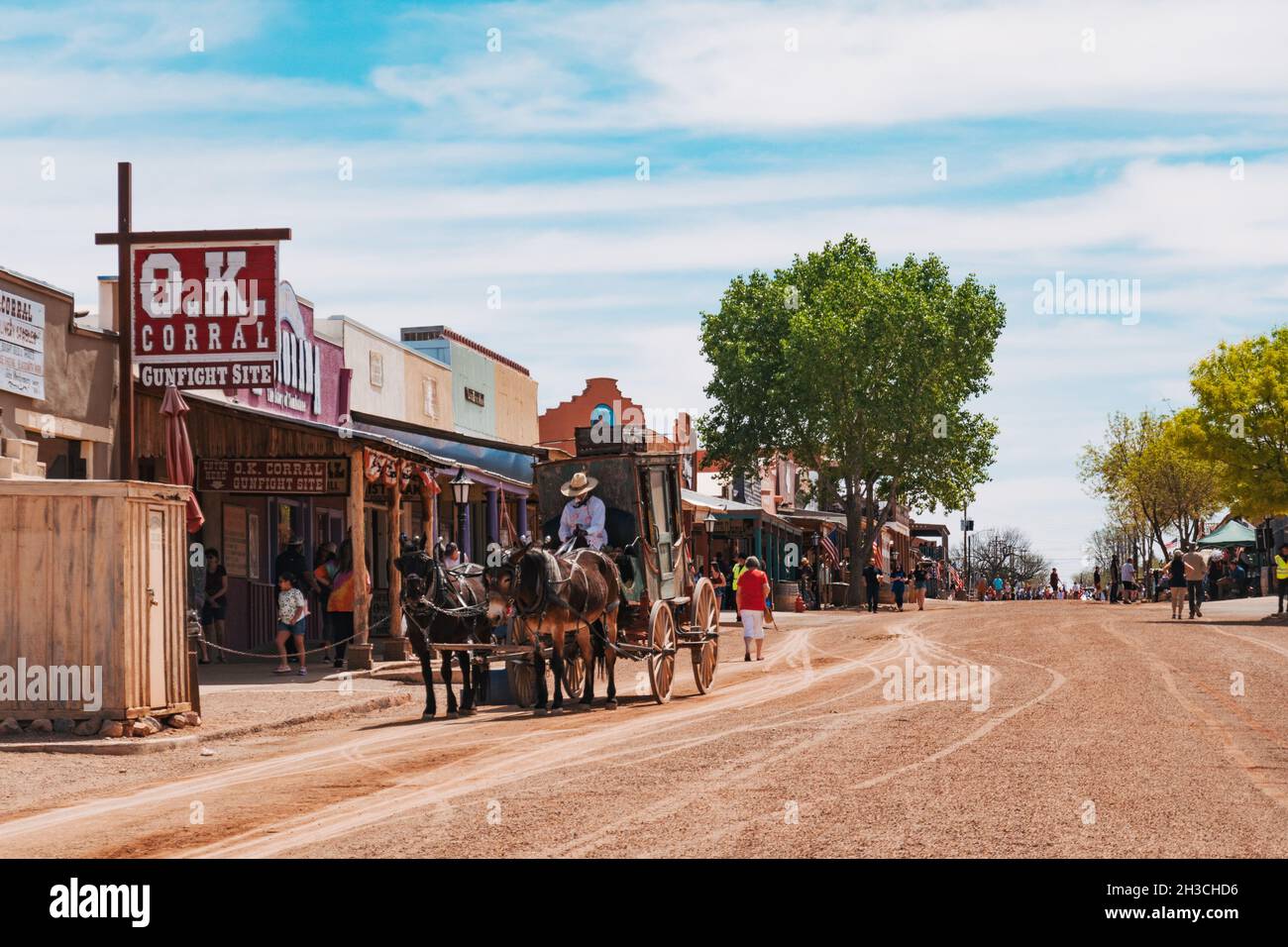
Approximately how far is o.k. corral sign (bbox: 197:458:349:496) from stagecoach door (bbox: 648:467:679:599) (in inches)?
255

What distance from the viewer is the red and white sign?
20.3m

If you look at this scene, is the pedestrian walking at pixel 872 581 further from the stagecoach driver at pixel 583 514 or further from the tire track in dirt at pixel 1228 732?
the stagecoach driver at pixel 583 514

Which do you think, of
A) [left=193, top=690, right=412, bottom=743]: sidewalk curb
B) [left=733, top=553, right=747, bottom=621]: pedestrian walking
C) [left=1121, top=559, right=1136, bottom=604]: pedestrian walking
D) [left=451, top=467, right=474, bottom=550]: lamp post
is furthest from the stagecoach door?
[left=1121, top=559, right=1136, bottom=604]: pedestrian walking

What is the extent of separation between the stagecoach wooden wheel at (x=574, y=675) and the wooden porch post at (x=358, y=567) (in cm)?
460

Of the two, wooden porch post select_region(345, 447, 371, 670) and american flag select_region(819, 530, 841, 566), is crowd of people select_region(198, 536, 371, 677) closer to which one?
wooden porch post select_region(345, 447, 371, 670)

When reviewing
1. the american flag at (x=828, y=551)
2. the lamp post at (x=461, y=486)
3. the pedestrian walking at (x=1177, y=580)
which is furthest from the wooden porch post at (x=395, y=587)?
the american flag at (x=828, y=551)

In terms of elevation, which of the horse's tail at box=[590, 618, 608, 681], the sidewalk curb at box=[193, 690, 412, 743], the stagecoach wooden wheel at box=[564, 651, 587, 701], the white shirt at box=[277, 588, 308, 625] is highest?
the white shirt at box=[277, 588, 308, 625]

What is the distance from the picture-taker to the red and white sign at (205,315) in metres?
20.3

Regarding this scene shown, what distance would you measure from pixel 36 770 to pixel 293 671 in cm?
960

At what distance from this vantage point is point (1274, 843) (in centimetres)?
816

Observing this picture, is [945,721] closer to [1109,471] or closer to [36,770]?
[36,770]

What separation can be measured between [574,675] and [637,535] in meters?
1.84

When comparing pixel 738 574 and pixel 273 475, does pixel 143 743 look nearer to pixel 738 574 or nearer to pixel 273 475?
pixel 273 475
